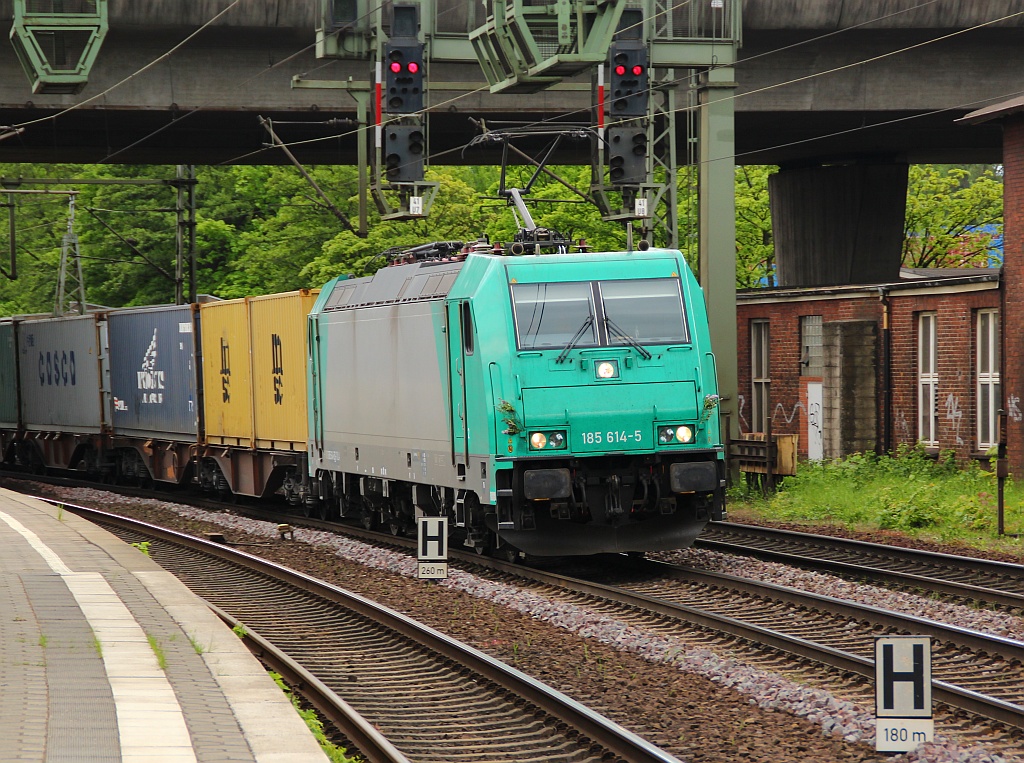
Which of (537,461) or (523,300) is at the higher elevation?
(523,300)

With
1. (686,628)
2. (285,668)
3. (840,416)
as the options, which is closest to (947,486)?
(840,416)

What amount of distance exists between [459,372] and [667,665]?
5311 millimetres

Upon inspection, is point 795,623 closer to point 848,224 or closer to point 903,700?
point 903,700

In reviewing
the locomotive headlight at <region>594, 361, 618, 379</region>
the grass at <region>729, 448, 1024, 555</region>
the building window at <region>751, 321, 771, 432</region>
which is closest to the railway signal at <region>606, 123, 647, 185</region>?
the grass at <region>729, 448, 1024, 555</region>

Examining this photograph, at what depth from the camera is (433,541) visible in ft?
46.4

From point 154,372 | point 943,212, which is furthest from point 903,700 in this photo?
point 943,212

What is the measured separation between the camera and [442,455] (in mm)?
15688

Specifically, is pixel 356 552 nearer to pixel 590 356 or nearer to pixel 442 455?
pixel 442 455

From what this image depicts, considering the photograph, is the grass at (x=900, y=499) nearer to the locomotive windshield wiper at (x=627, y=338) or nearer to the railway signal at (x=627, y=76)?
the locomotive windshield wiper at (x=627, y=338)

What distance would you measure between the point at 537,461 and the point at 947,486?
9.52m

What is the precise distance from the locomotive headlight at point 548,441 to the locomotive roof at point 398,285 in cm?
207

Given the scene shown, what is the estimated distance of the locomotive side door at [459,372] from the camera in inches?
582

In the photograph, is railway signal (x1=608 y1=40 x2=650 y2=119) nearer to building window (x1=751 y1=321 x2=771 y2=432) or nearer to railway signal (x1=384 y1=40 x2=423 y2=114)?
railway signal (x1=384 y1=40 x2=423 y2=114)

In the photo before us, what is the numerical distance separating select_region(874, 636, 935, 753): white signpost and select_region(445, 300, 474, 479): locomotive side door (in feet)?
25.1
